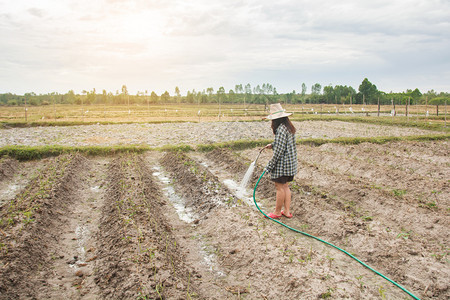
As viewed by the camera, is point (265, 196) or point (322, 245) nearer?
point (322, 245)

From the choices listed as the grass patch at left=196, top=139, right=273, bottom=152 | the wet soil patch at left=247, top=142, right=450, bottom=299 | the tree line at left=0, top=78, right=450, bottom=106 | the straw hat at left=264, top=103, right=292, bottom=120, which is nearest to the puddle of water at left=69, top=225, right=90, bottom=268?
the wet soil patch at left=247, top=142, right=450, bottom=299

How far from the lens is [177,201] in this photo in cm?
756

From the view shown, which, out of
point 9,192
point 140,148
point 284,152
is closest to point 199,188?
point 284,152

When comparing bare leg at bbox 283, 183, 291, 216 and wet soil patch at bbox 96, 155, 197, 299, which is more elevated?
bare leg at bbox 283, 183, 291, 216

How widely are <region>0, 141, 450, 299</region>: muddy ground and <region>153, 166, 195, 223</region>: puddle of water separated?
41 millimetres

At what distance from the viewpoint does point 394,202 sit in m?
6.32

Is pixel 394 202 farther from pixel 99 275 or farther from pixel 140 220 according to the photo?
pixel 99 275

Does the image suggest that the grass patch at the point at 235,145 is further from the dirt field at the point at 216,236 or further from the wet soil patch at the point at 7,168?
the wet soil patch at the point at 7,168

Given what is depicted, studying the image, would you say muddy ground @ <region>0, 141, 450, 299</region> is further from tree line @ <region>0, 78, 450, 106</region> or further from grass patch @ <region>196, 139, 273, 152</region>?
tree line @ <region>0, 78, 450, 106</region>

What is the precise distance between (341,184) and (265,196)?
191cm

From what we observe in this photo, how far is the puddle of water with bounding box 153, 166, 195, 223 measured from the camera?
21.7 feet

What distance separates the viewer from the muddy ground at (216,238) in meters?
3.90

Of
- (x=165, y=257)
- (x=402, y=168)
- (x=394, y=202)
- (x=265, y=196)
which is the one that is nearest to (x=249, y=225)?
(x=165, y=257)

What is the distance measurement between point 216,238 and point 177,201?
2.35m
